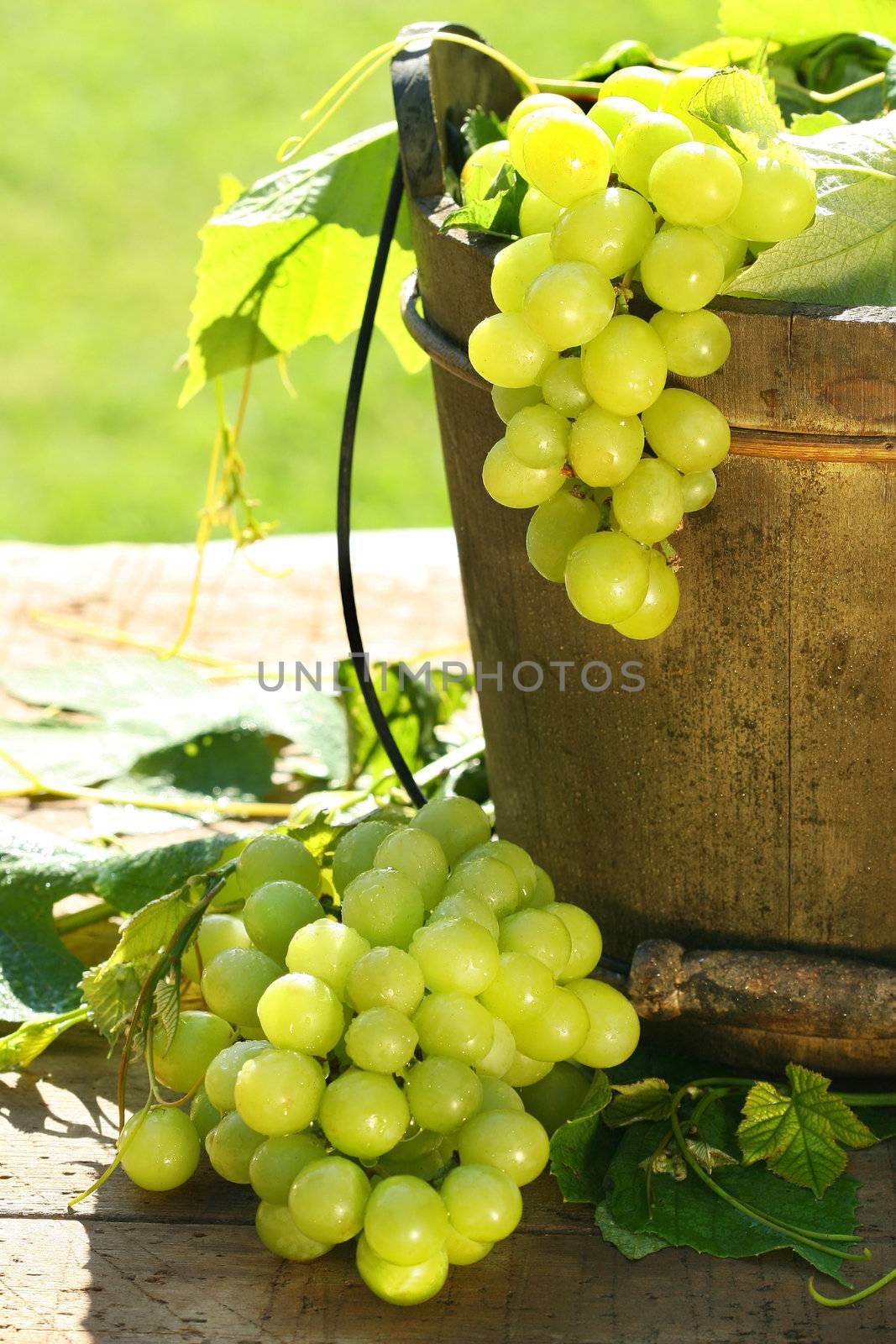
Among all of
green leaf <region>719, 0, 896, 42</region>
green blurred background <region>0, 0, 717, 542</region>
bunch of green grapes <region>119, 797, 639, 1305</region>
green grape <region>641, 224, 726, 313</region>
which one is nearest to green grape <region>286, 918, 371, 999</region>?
bunch of green grapes <region>119, 797, 639, 1305</region>

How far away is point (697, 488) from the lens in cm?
67

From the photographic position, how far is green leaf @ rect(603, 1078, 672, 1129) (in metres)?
0.79

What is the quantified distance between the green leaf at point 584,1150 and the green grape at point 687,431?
1.11 ft

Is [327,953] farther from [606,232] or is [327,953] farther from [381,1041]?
[606,232]

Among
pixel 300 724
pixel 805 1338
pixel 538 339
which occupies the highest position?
pixel 538 339

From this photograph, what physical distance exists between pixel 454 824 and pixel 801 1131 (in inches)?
9.5

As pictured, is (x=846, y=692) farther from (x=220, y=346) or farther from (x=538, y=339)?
(x=220, y=346)

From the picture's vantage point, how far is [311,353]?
9.29 feet

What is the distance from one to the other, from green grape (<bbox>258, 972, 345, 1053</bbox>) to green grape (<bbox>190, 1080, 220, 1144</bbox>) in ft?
0.33

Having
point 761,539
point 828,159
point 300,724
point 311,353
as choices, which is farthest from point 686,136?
point 311,353

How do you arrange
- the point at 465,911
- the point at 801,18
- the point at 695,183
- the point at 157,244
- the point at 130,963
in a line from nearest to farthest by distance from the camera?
1. the point at 695,183
2. the point at 465,911
3. the point at 130,963
4. the point at 801,18
5. the point at 157,244

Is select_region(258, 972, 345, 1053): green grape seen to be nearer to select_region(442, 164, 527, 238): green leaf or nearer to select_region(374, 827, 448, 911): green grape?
select_region(374, 827, 448, 911): green grape

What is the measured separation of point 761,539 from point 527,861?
211 millimetres

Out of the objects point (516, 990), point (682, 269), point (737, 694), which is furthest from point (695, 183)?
point (516, 990)
